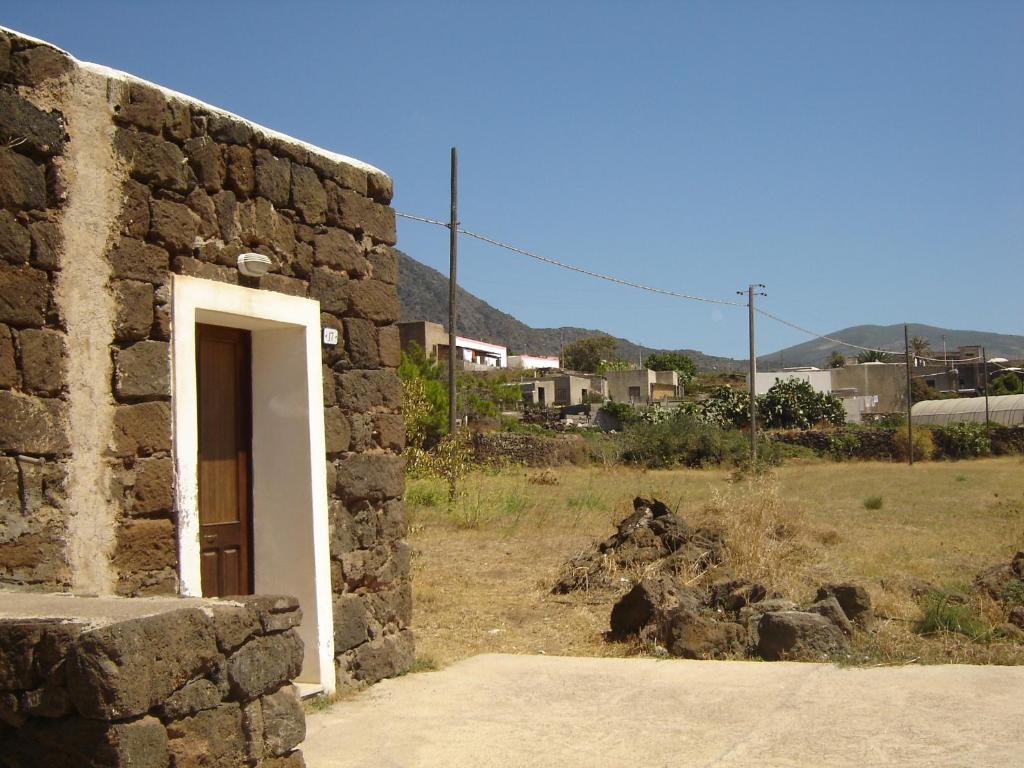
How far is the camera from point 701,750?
4.93 meters

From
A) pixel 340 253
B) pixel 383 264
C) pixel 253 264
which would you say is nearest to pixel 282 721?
pixel 253 264

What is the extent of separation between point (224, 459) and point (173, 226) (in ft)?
4.78

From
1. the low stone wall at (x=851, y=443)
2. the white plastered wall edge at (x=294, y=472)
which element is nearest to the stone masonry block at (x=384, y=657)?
the white plastered wall edge at (x=294, y=472)

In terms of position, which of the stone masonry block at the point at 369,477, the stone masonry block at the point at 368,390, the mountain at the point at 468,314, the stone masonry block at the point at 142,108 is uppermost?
the mountain at the point at 468,314

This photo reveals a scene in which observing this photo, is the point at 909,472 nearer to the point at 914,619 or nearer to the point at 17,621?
the point at 914,619

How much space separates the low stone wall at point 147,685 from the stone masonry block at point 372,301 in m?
3.15

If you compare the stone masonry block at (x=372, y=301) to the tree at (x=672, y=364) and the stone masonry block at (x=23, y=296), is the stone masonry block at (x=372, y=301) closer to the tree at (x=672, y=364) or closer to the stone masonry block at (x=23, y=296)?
the stone masonry block at (x=23, y=296)

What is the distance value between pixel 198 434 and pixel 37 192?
65.6 inches

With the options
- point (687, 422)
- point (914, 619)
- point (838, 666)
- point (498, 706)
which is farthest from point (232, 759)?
point (687, 422)

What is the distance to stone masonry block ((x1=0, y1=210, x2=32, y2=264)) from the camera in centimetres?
445

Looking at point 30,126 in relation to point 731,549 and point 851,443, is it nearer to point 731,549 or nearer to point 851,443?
point 731,549

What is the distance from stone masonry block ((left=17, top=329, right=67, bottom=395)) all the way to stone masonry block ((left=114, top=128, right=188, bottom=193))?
3.22ft

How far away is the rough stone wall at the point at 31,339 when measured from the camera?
4.40 m

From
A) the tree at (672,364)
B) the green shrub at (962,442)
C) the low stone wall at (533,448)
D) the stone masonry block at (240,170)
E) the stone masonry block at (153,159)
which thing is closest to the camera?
the stone masonry block at (153,159)
